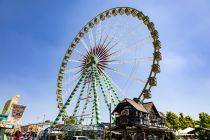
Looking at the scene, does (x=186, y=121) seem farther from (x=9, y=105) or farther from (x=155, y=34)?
(x=9, y=105)

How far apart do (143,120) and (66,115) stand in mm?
19747

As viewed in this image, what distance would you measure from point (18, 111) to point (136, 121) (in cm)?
1712

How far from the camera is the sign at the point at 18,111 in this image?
101 feet

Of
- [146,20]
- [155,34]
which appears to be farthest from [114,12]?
[155,34]

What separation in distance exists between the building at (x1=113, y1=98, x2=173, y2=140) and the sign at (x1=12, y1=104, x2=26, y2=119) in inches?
535

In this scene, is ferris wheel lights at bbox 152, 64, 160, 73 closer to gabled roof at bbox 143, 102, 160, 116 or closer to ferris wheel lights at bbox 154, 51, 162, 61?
ferris wheel lights at bbox 154, 51, 162, 61

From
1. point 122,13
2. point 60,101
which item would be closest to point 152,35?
point 122,13

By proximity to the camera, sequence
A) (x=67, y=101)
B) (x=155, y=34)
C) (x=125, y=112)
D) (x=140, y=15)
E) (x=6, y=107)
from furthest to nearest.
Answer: (x=67, y=101)
(x=140, y=15)
(x=155, y=34)
(x=6, y=107)
(x=125, y=112)

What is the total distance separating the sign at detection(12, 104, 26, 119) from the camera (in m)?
30.8

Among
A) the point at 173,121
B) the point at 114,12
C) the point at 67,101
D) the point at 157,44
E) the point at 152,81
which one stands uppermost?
the point at 114,12

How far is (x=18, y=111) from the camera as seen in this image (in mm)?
31109

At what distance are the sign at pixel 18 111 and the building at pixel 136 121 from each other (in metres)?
13.6

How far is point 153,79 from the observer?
34938 mm

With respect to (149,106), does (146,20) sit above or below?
above
